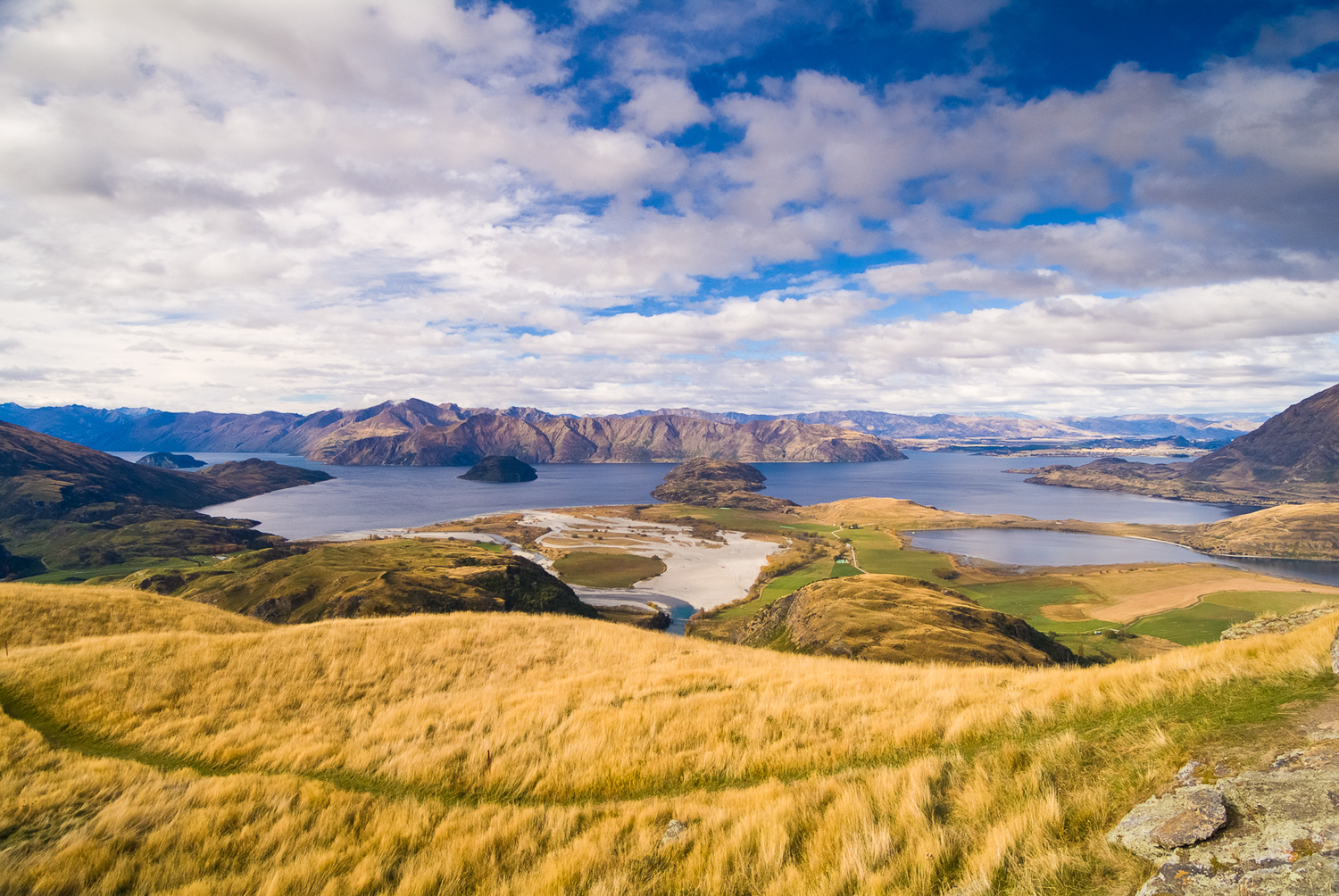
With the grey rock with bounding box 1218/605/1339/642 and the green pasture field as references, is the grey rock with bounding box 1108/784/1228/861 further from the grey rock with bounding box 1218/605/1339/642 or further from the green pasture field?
the green pasture field

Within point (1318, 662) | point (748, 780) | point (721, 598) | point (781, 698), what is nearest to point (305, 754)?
point (748, 780)

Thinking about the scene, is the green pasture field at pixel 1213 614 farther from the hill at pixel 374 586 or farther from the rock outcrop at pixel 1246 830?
Answer: the rock outcrop at pixel 1246 830

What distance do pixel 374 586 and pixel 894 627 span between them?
2790 inches

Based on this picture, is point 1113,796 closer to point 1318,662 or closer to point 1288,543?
point 1318,662

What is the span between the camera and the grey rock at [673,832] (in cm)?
720

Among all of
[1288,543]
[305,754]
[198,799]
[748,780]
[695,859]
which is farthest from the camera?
[1288,543]

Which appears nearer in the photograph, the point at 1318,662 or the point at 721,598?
the point at 1318,662

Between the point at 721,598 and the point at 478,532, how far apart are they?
104007 millimetres

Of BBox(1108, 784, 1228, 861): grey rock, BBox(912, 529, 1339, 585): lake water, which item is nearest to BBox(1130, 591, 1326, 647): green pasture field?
BBox(912, 529, 1339, 585): lake water

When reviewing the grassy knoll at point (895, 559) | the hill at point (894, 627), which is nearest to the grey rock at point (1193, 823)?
the hill at point (894, 627)

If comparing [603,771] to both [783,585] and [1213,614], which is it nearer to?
[783,585]

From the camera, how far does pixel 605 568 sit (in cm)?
13662

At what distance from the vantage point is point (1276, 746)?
6.11 metres

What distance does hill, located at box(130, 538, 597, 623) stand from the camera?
77.3m
